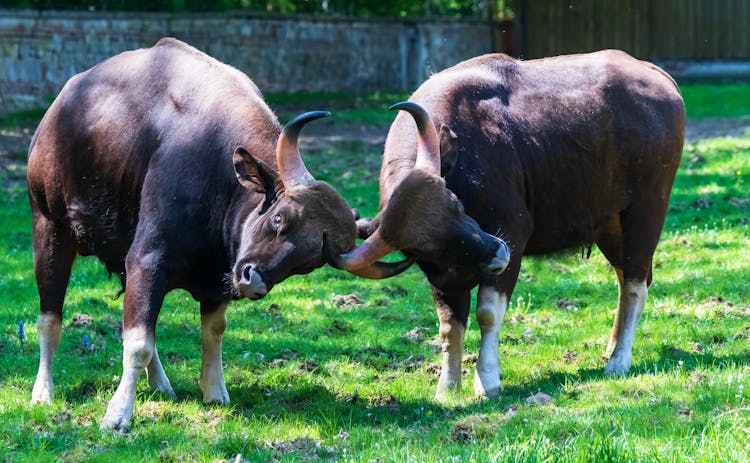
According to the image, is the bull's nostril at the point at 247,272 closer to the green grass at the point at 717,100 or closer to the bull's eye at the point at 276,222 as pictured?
the bull's eye at the point at 276,222

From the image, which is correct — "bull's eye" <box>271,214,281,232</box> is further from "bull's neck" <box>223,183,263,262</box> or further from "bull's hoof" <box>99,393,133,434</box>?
"bull's hoof" <box>99,393,133,434</box>

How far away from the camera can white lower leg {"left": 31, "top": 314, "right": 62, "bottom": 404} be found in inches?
291

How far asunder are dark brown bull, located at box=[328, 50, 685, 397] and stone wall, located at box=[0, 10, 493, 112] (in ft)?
33.6

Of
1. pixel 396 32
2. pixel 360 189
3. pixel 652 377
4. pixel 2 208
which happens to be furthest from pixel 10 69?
pixel 652 377

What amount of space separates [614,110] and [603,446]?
13.3 ft

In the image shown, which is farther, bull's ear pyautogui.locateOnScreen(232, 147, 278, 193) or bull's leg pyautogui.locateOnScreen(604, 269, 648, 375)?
bull's leg pyautogui.locateOnScreen(604, 269, 648, 375)

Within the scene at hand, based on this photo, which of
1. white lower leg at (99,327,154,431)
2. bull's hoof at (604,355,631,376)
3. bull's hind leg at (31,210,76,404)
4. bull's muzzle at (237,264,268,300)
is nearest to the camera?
bull's muzzle at (237,264,268,300)

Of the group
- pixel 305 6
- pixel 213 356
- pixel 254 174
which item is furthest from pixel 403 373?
pixel 305 6

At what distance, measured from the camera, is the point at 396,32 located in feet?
86.5

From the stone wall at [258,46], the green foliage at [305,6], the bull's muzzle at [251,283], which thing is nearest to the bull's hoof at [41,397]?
the bull's muzzle at [251,283]

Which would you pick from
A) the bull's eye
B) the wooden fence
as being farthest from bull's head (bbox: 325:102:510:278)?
the wooden fence

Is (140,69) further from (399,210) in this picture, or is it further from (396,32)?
(396,32)

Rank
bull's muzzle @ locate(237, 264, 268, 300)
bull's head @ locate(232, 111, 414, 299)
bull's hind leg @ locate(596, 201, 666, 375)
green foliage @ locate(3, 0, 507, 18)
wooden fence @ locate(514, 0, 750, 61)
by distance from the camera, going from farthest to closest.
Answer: wooden fence @ locate(514, 0, 750, 61)
green foliage @ locate(3, 0, 507, 18)
bull's hind leg @ locate(596, 201, 666, 375)
bull's head @ locate(232, 111, 414, 299)
bull's muzzle @ locate(237, 264, 268, 300)

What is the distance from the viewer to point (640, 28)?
92.9ft
